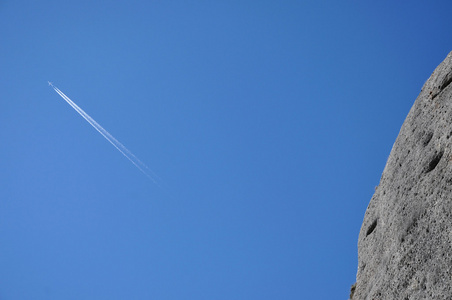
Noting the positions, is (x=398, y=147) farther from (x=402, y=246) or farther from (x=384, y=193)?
(x=402, y=246)

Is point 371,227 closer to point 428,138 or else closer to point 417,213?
point 417,213

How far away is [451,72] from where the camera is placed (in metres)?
7.03

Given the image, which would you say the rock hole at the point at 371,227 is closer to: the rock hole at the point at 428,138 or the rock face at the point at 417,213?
the rock face at the point at 417,213

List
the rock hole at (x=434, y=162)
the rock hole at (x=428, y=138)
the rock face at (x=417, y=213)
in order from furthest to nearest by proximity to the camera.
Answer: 1. the rock hole at (x=428, y=138)
2. the rock hole at (x=434, y=162)
3. the rock face at (x=417, y=213)

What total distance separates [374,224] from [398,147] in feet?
5.44

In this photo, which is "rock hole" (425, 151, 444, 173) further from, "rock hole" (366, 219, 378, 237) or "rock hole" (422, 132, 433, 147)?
"rock hole" (366, 219, 378, 237)

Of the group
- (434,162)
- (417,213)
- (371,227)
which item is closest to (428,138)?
(434,162)

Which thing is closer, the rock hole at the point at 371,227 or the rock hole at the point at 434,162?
the rock hole at the point at 434,162

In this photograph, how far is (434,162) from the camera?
21.7 ft

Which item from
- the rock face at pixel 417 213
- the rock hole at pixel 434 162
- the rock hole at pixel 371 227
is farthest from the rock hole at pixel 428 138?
the rock hole at pixel 371 227

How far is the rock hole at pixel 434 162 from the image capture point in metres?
6.48

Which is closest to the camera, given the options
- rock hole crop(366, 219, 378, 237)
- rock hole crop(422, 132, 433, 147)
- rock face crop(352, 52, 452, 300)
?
rock face crop(352, 52, 452, 300)

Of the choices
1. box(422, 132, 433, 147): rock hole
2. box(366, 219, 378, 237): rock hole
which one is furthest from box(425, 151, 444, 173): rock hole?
box(366, 219, 378, 237): rock hole

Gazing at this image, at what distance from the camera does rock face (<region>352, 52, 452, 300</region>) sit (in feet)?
19.3
